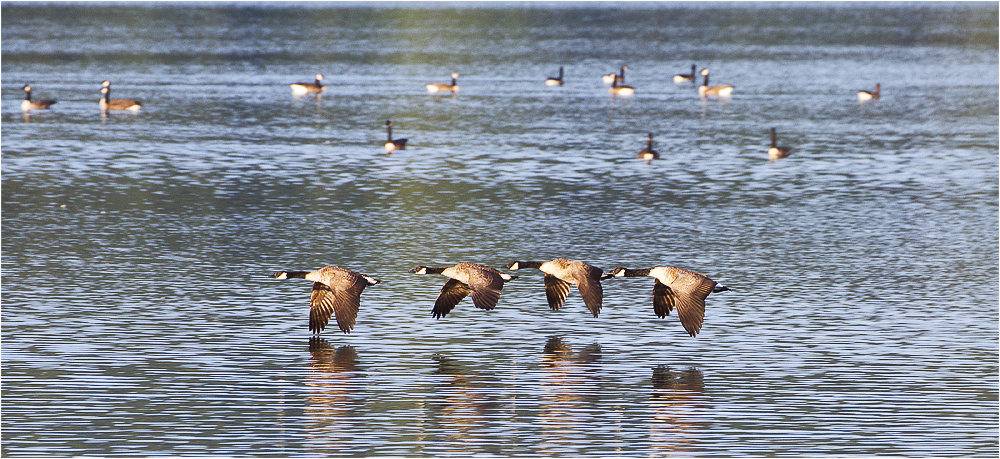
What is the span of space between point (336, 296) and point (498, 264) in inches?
268

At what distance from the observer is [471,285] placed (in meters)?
20.0

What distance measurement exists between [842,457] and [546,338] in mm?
6254

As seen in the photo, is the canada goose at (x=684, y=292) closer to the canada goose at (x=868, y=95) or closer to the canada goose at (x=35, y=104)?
the canada goose at (x=35, y=104)

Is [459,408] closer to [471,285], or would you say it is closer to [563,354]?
[471,285]

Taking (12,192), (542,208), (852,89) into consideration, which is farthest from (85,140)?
(852,89)

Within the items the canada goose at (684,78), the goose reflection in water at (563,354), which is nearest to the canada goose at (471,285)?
the goose reflection in water at (563,354)

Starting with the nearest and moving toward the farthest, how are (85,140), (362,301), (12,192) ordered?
(362,301) < (12,192) < (85,140)

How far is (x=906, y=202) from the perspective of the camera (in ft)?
117

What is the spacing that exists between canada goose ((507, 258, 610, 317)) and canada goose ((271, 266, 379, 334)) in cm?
216

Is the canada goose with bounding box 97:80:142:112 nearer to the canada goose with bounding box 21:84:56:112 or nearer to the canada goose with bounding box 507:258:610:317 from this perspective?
the canada goose with bounding box 21:84:56:112

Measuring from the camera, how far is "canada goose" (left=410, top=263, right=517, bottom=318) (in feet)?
64.3

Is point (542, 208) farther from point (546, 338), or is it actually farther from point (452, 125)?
point (452, 125)

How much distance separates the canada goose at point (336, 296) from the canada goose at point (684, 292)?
3.43 m

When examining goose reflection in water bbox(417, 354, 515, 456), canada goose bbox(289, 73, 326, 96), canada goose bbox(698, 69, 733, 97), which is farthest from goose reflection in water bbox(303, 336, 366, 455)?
canada goose bbox(698, 69, 733, 97)
